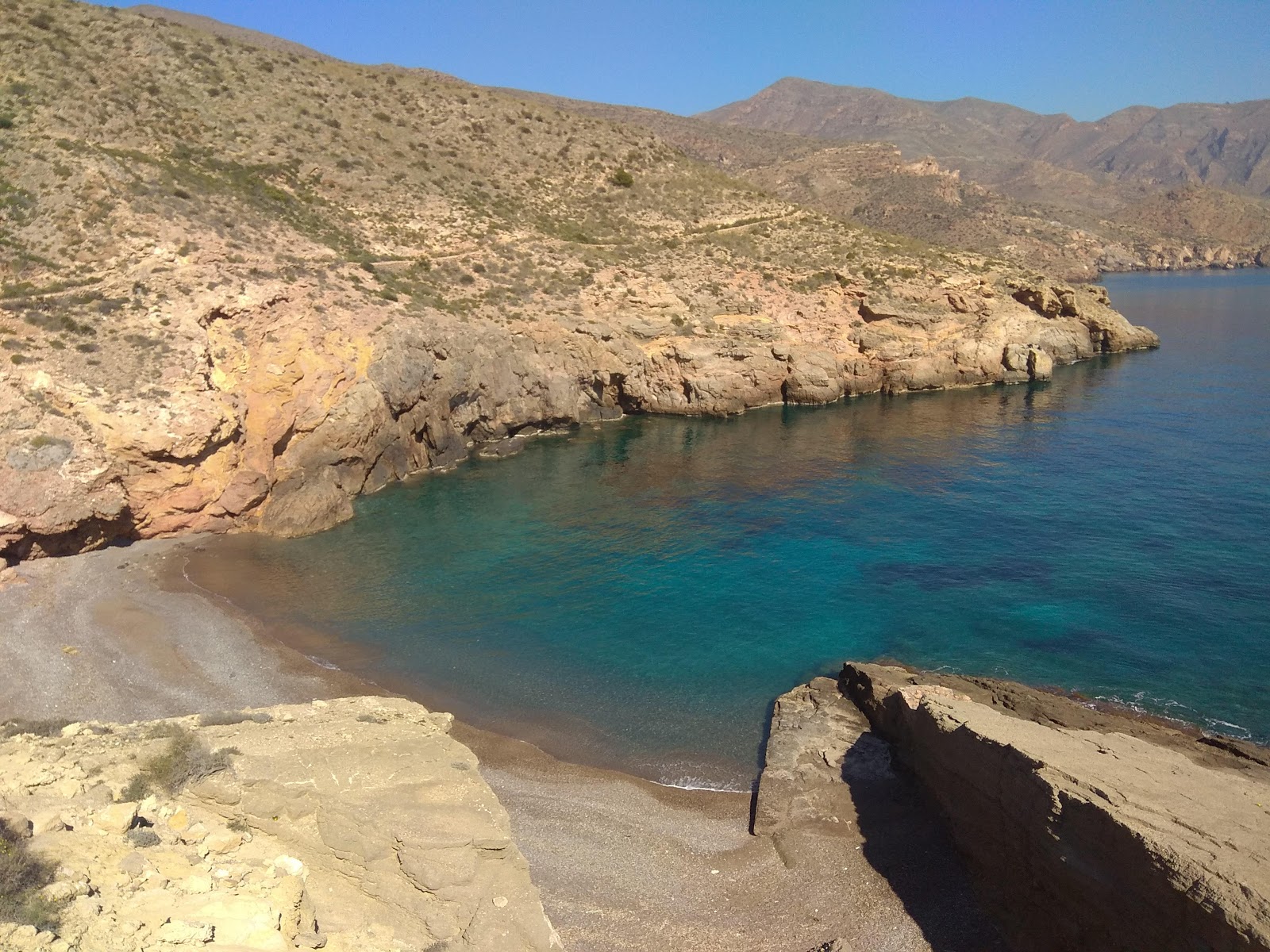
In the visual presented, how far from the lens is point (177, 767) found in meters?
10.9

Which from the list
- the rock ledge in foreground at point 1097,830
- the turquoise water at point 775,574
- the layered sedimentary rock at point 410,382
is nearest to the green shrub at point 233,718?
the turquoise water at point 775,574

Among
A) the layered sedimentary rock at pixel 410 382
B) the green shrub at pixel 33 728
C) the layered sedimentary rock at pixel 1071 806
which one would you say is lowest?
the layered sedimentary rock at pixel 1071 806

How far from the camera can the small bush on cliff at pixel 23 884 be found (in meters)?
7.35

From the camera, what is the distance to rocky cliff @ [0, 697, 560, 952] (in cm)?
794

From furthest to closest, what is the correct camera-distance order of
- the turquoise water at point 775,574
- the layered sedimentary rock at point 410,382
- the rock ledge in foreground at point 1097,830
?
the layered sedimentary rock at point 410,382 < the turquoise water at point 775,574 < the rock ledge in foreground at point 1097,830

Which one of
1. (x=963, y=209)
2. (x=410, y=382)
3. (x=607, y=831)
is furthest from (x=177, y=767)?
(x=963, y=209)

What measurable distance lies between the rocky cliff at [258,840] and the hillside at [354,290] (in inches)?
638

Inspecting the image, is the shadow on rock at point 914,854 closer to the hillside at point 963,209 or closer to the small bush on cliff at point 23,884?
the small bush on cliff at point 23,884

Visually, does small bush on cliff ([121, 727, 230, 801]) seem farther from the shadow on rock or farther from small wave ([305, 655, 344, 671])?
the shadow on rock

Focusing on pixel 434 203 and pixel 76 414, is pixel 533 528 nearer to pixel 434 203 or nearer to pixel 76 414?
pixel 76 414

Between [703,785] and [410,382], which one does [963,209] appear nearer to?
[410,382]

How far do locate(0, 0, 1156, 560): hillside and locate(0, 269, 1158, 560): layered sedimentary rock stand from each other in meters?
0.11

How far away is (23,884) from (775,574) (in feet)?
66.7

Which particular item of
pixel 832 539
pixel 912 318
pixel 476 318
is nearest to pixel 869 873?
pixel 832 539
